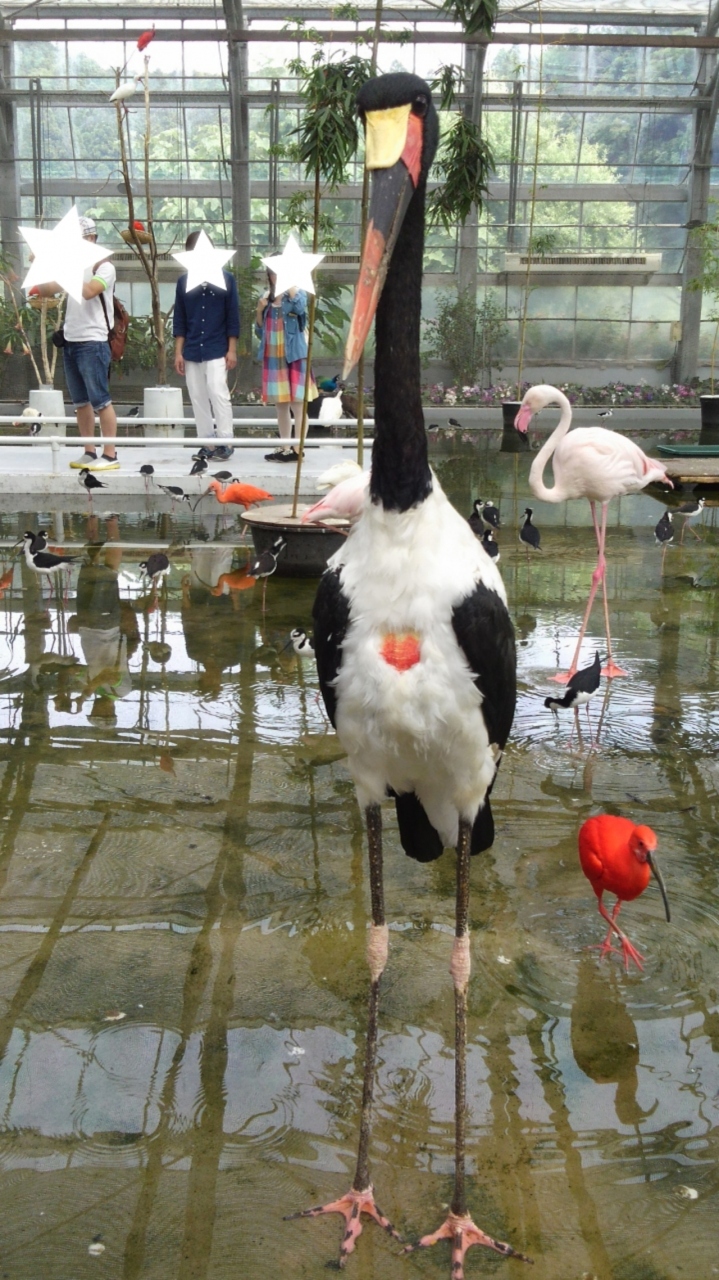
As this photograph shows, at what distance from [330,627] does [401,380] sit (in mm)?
583

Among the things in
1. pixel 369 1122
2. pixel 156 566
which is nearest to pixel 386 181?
pixel 369 1122

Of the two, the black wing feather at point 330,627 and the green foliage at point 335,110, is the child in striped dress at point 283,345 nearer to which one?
the green foliage at point 335,110

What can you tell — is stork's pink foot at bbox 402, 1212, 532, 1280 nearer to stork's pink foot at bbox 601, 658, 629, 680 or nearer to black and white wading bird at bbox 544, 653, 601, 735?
black and white wading bird at bbox 544, 653, 601, 735

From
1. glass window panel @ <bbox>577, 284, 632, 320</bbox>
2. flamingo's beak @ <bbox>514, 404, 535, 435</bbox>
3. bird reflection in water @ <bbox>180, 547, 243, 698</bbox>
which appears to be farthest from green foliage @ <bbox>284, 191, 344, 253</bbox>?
flamingo's beak @ <bbox>514, 404, 535, 435</bbox>

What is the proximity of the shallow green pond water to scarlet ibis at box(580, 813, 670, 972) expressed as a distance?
0.10 meters

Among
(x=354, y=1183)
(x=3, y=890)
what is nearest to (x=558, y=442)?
(x=3, y=890)

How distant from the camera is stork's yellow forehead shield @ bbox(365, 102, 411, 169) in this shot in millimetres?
2383

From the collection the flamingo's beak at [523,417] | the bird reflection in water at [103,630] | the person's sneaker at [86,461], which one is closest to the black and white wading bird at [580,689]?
the bird reflection in water at [103,630]

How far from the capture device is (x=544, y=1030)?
10.3ft

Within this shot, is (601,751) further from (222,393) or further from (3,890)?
(222,393)

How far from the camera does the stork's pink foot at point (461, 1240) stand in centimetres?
243

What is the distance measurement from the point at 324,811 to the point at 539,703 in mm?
1711

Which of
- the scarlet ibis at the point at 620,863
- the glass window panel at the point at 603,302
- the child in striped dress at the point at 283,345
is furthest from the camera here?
the glass window panel at the point at 603,302

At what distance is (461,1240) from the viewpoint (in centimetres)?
245
